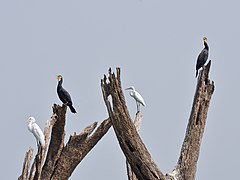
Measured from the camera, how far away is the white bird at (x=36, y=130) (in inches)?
481

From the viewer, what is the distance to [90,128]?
1302 centimetres

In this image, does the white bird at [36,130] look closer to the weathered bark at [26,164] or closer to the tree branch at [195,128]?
the weathered bark at [26,164]

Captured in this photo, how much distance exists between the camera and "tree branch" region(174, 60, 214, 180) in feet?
26.8

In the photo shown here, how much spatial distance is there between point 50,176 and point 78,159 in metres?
0.72

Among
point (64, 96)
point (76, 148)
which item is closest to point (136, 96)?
point (64, 96)

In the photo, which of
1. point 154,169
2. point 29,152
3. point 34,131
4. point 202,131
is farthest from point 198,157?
point 34,131

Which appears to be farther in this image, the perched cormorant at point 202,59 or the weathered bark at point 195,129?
the perched cormorant at point 202,59

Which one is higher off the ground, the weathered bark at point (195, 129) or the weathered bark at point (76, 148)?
the weathered bark at point (76, 148)

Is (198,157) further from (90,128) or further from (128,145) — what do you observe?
(90,128)

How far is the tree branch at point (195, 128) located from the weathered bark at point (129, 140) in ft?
2.03

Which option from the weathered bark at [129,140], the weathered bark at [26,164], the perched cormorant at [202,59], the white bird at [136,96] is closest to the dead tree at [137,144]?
the weathered bark at [129,140]

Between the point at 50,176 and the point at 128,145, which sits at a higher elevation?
the point at 50,176

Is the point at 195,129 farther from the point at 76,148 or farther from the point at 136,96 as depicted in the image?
the point at 136,96

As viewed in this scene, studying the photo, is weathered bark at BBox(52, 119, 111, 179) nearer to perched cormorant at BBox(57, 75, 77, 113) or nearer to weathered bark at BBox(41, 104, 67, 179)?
weathered bark at BBox(41, 104, 67, 179)
